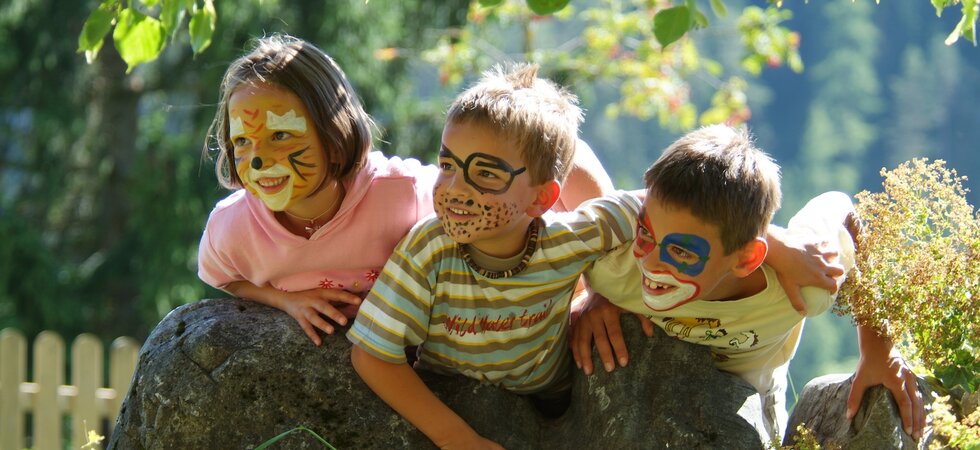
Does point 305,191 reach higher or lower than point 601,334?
higher

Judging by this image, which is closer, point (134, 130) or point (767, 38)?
point (767, 38)

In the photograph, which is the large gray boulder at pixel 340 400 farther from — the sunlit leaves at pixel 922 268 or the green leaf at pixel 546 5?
the green leaf at pixel 546 5

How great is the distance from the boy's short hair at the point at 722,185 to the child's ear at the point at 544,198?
0.81 feet

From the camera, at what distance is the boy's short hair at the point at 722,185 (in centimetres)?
261

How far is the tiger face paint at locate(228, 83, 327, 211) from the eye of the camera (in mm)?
2846

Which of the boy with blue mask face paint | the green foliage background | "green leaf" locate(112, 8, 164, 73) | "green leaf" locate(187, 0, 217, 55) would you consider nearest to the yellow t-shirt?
the boy with blue mask face paint

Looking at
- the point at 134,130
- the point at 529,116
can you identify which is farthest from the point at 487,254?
the point at 134,130

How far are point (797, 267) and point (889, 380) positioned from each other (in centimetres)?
47

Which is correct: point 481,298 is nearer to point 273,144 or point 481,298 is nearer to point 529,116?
point 529,116

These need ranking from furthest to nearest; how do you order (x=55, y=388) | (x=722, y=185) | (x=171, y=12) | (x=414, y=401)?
(x=55, y=388) < (x=171, y=12) < (x=414, y=401) < (x=722, y=185)

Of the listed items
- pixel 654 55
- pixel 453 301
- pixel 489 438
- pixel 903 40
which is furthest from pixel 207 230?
pixel 903 40

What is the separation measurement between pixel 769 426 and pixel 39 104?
28.5 ft

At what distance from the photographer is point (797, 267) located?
9.07 ft

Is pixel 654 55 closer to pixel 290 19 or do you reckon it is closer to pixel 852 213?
pixel 290 19
